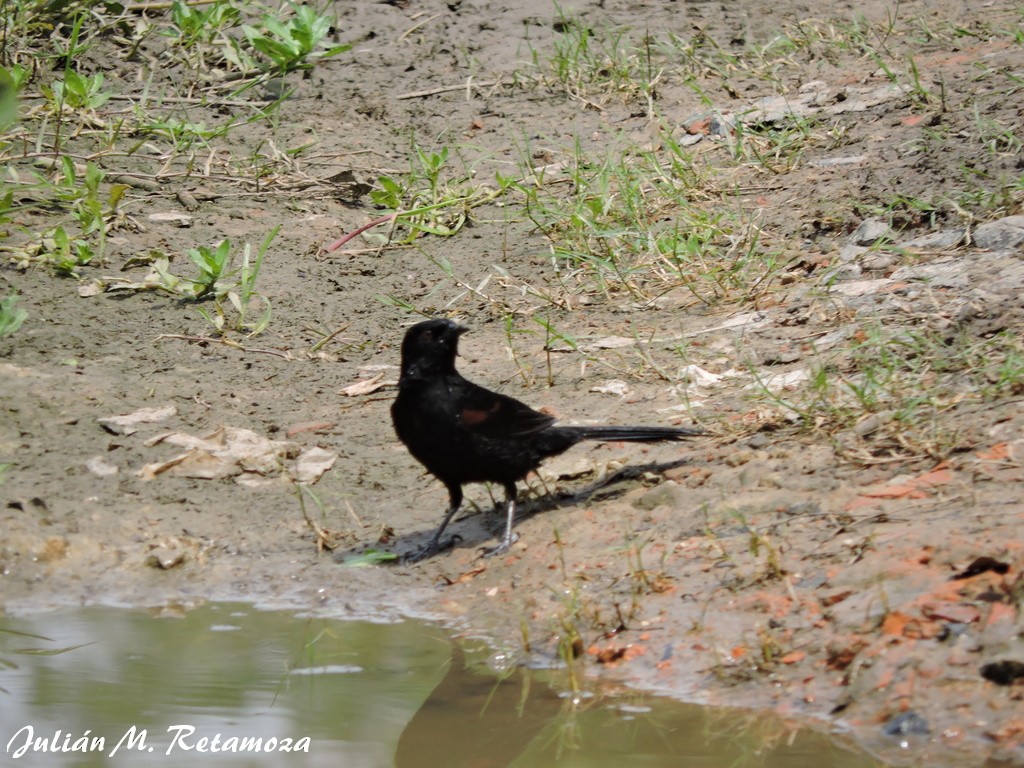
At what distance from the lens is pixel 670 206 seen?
7188mm

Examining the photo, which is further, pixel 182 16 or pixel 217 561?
pixel 182 16

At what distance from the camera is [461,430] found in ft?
14.9

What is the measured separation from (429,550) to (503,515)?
17.0 inches

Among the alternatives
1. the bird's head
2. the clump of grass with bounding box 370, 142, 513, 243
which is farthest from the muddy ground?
the bird's head

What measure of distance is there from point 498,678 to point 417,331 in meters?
1.56

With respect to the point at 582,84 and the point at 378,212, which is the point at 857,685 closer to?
the point at 378,212

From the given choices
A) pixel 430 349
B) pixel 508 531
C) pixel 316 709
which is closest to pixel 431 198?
pixel 430 349

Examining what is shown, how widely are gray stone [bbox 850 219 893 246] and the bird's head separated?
2552mm

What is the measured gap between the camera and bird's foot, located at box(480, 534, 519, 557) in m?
4.57

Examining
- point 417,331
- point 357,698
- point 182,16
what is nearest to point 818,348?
point 417,331

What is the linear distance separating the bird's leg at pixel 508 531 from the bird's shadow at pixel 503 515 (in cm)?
8

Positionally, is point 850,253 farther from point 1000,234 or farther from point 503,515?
point 503,515

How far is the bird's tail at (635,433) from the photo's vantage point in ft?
15.8

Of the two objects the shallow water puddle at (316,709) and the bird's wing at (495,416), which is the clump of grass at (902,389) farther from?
the shallow water puddle at (316,709)
